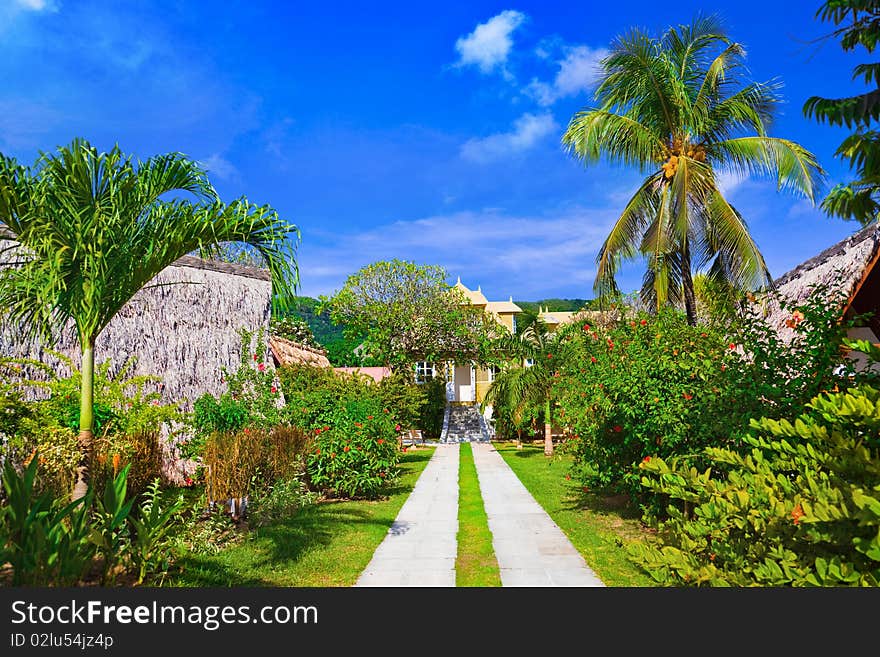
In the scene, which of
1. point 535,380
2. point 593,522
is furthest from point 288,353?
point 593,522

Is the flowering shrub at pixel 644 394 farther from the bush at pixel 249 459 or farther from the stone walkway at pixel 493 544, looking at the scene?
the bush at pixel 249 459

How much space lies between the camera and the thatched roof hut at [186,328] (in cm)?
982

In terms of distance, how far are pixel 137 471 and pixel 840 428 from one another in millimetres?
7781

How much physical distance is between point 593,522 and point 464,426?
18818 millimetres

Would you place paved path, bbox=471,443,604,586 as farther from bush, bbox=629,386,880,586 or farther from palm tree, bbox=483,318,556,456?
palm tree, bbox=483,318,556,456

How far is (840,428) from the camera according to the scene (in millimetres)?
3203

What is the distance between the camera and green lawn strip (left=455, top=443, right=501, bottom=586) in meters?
5.33

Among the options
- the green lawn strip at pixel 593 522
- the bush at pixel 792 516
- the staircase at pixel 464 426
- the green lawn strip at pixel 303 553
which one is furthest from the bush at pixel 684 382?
the staircase at pixel 464 426

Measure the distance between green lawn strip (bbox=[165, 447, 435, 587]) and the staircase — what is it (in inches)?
614

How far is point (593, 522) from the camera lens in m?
7.84

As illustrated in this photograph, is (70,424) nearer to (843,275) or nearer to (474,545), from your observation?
(474,545)

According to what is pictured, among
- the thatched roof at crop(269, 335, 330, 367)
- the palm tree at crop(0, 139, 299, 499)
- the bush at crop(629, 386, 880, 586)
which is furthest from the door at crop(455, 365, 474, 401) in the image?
the bush at crop(629, 386, 880, 586)

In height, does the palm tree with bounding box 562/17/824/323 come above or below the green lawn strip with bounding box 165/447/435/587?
above

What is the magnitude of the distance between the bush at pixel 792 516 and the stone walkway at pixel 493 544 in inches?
95.5
